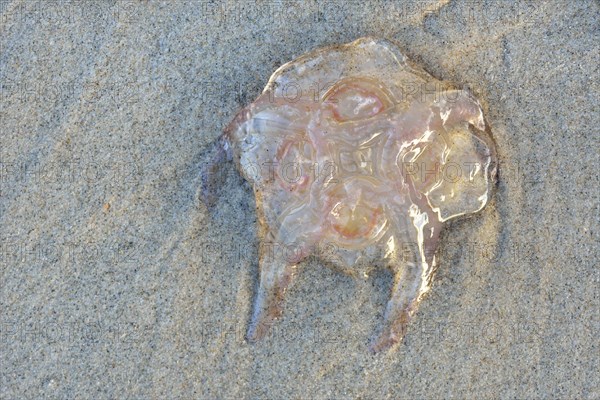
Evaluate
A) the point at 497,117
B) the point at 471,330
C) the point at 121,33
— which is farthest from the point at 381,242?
the point at 121,33

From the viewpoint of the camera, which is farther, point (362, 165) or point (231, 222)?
point (231, 222)

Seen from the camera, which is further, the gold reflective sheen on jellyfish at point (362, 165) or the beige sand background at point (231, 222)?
the beige sand background at point (231, 222)

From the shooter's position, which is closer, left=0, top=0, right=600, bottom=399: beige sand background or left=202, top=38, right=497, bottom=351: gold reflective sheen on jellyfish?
left=202, top=38, right=497, bottom=351: gold reflective sheen on jellyfish

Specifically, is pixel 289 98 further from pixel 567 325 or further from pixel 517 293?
pixel 567 325
